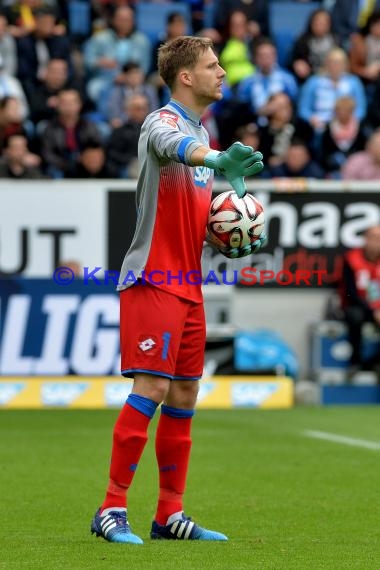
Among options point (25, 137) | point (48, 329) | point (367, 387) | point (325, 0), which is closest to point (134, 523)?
point (48, 329)

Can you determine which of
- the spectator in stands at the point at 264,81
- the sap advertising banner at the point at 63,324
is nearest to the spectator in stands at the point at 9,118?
the sap advertising banner at the point at 63,324

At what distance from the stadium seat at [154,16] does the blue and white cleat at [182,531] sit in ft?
48.9

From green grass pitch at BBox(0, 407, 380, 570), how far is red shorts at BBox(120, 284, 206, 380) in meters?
0.80

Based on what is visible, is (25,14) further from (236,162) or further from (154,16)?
(236,162)

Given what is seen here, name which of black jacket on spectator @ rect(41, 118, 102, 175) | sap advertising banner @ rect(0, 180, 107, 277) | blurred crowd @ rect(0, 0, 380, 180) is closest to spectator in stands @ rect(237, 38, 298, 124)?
blurred crowd @ rect(0, 0, 380, 180)

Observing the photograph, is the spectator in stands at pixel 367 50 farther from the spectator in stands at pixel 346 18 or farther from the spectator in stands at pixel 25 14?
the spectator in stands at pixel 25 14

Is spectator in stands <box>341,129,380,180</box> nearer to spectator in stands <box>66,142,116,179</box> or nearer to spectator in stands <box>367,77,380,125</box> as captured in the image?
spectator in stands <box>367,77,380,125</box>

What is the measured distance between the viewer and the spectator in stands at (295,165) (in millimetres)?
17078

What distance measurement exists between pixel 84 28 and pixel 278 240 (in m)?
6.13

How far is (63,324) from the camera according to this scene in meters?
14.8

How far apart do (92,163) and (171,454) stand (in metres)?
10.3

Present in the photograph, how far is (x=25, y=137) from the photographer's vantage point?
17.2 m

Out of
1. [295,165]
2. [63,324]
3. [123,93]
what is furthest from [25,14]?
[63,324]

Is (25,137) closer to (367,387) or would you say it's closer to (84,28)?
(84,28)
